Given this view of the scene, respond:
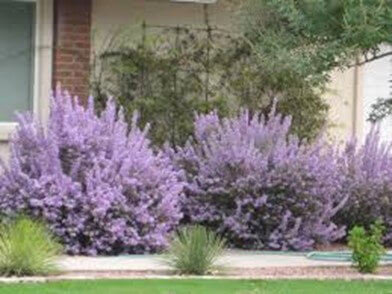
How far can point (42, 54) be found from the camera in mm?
13109

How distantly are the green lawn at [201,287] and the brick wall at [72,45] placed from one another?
4.44 metres

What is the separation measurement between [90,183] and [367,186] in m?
3.45

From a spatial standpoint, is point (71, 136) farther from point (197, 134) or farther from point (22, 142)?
point (197, 134)

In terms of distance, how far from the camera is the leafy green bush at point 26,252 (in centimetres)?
953

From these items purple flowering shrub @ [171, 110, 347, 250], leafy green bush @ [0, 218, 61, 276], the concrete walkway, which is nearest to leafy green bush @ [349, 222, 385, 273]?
the concrete walkway

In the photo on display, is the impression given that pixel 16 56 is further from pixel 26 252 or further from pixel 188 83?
pixel 26 252

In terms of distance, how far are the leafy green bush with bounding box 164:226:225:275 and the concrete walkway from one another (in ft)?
0.80

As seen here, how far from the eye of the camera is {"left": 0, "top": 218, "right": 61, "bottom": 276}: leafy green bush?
953 centimetres

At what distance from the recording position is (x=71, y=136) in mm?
11359

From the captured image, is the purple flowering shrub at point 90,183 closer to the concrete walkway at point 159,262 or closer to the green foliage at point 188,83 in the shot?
the concrete walkway at point 159,262

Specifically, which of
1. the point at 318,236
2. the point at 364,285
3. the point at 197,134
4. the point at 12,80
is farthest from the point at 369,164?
the point at 12,80

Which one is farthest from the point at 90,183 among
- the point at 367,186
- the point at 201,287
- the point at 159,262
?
the point at 367,186

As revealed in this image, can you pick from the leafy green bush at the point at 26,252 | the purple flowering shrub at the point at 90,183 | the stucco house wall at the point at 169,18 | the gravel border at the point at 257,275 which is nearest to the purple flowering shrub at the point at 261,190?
the purple flowering shrub at the point at 90,183

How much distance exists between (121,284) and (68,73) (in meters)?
4.60
